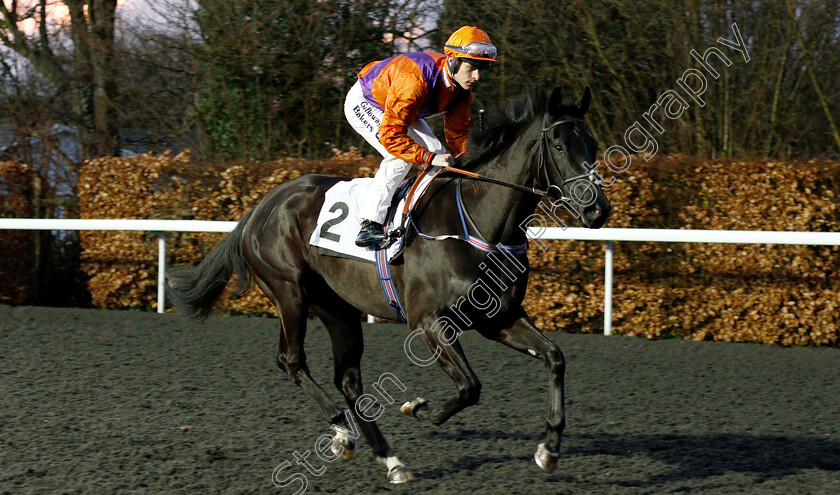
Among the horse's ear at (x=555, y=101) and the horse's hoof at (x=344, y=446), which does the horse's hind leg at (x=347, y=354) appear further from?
the horse's ear at (x=555, y=101)

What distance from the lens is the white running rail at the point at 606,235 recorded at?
6180 mm

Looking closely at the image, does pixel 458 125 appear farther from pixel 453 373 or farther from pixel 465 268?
pixel 453 373

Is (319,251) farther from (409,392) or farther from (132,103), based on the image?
(132,103)

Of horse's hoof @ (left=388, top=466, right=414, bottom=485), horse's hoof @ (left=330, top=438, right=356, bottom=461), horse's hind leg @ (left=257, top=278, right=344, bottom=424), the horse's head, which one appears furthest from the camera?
horse's hind leg @ (left=257, top=278, right=344, bottom=424)

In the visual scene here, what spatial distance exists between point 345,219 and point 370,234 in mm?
276

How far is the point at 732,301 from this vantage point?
652cm

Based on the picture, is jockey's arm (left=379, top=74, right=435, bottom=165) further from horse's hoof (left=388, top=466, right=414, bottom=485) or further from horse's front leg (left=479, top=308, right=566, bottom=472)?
horse's hoof (left=388, top=466, right=414, bottom=485)

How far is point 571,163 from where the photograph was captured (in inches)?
127

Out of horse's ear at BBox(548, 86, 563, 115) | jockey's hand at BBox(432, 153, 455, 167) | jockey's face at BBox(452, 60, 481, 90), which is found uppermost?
jockey's face at BBox(452, 60, 481, 90)

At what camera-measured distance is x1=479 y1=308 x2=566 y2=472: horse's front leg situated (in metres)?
3.27

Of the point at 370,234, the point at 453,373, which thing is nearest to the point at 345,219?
the point at 370,234

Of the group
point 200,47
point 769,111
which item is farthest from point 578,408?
point 200,47

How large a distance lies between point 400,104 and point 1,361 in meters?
3.71

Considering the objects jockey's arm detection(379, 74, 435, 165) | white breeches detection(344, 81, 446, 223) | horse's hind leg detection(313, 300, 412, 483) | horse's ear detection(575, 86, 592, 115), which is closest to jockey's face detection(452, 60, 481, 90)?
jockey's arm detection(379, 74, 435, 165)
